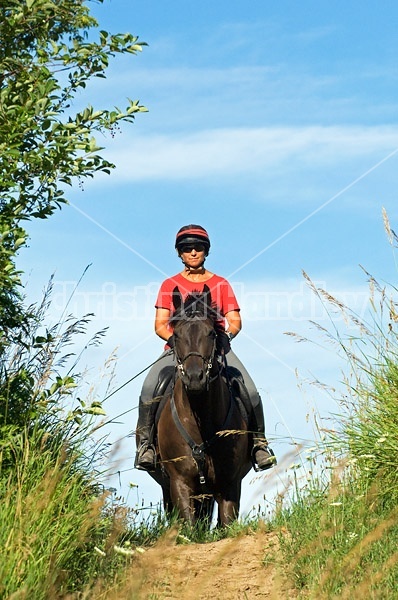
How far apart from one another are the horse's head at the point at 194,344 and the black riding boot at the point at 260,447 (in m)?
1.42

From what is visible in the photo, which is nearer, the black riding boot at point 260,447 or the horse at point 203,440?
the horse at point 203,440

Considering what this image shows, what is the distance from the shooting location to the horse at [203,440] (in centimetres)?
1070

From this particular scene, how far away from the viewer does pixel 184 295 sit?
11641 mm

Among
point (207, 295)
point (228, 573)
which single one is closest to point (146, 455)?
point (207, 295)

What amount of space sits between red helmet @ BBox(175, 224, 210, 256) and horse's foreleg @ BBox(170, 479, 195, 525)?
3150 mm

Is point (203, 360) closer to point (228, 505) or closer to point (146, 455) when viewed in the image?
point (228, 505)

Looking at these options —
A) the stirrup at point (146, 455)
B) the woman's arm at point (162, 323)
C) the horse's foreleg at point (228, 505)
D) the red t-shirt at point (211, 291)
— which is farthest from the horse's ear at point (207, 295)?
the horse's foreleg at point (228, 505)

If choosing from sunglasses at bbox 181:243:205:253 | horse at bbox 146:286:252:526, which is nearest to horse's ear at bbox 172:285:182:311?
horse at bbox 146:286:252:526

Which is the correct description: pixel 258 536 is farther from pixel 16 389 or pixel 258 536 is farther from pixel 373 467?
pixel 16 389

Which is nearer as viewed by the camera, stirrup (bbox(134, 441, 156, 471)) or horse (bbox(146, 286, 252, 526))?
horse (bbox(146, 286, 252, 526))

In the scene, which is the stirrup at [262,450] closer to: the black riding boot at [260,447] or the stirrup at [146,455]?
the black riding boot at [260,447]

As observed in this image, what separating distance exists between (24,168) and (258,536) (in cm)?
425

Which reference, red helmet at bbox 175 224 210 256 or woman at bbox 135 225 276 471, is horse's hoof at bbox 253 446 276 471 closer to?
woman at bbox 135 225 276 471

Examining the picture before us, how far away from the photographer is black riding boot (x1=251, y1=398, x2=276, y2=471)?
11.3 m
